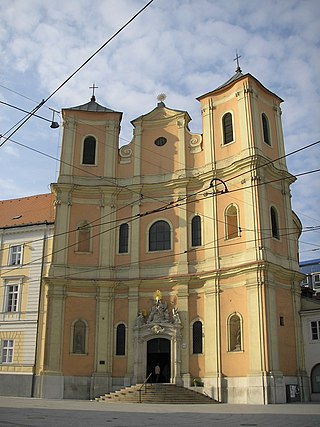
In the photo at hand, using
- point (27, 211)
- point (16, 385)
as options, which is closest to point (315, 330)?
point (16, 385)

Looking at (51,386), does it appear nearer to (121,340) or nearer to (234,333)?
(121,340)

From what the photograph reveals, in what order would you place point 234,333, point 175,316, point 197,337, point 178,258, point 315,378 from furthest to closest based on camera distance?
1. point 178,258
2. point 175,316
3. point 197,337
4. point 234,333
5. point 315,378

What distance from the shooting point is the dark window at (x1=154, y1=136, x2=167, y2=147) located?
34.4m

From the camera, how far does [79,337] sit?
3080 cm

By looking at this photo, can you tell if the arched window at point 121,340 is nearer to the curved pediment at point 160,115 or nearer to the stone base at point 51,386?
the stone base at point 51,386

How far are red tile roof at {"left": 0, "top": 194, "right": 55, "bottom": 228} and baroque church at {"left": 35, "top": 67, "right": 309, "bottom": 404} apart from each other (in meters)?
3.30

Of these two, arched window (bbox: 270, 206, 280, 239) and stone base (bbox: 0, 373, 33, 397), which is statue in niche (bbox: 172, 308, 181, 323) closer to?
arched window (bbox: 270, 206, 280, 239)

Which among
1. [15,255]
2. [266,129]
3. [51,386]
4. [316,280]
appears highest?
[266,129]

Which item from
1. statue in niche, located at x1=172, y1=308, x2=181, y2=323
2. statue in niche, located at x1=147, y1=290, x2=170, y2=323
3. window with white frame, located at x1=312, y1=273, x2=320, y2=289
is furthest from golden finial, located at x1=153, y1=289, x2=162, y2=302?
window with white frame, located at x1=312, y1=273, x2=320, y2=289

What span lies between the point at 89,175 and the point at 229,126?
9525 millimetres

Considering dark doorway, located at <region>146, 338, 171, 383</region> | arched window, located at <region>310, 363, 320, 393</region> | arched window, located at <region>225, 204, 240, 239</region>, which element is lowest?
arched window, located at <region>310, 363, 320, 393</region>

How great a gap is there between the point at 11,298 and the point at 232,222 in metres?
14.7

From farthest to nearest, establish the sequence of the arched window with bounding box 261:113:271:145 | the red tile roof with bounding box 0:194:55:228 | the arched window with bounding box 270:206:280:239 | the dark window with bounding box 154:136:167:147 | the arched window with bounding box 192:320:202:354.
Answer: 1. the red tile roof with bounding box 0:194:55:228
2. the dark window with bounding box 154:136:167:147
3. the arched window with bounding box 261:113:271:145
4. the arched window with bounding box 270:206:280:239
5. the arched window with bounding box 192:320:202:354

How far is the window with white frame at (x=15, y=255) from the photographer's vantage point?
33.9m
